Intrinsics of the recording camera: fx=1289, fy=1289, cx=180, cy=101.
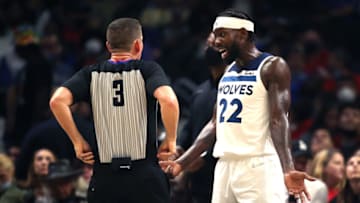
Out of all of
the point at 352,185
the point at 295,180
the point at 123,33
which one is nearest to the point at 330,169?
the point at 352,185

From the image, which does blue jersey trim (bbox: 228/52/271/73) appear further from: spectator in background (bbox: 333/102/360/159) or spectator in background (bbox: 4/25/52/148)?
spectator in background (bbox: 4/25/52/148)

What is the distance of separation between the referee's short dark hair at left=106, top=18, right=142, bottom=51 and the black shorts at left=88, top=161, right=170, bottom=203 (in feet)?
2.68

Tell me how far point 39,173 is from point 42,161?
13 centimetres

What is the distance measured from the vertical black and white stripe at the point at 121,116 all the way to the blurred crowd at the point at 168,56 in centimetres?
378

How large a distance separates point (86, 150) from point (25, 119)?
24.0ft

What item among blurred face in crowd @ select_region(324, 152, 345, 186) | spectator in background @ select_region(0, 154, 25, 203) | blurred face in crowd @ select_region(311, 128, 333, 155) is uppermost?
blurred face in crowd @ select_region(311, 128, 333, 155)

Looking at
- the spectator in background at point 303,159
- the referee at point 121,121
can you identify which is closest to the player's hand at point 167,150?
the referee at point 121,121

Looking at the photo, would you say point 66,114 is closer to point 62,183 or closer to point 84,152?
point 84,152

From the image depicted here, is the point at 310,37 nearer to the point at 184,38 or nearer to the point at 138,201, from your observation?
the point at 184,38

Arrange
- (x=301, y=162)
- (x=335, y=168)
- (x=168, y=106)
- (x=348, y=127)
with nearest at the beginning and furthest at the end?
(x=168, y=106), (x=335, y=168), (x=301, y=162), (x=348, y=127)

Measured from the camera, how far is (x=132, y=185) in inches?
343

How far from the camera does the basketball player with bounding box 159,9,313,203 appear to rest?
29.2ft

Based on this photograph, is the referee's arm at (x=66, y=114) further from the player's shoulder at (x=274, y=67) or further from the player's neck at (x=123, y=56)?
the player's shoulder at (x=274, y=67)

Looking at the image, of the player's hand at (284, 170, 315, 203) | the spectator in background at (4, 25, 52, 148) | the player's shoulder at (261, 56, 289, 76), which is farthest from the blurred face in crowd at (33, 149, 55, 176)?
the player's hand at (284, 170, 315, 203)
